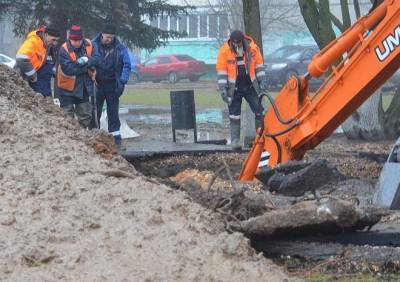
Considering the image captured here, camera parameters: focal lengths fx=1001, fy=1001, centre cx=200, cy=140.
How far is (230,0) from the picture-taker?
140ft

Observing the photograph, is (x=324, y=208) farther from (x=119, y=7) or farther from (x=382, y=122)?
(x=119, y=7)

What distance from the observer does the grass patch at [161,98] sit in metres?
30.3

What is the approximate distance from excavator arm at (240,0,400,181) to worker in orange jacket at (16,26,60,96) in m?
3.95

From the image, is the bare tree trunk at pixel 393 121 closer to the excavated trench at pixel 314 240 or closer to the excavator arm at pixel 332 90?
the excavator arm at pixel 332 90

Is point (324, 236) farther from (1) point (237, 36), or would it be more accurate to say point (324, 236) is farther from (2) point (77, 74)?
(2) point (77, 74)

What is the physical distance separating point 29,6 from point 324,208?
16977 millimetres

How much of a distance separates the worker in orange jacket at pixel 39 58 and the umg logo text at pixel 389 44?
5566 millimetres

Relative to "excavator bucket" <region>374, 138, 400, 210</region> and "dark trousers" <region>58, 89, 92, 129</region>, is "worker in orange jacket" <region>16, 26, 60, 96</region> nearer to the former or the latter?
"dark trousers" <region>58, 89, 92, 129</region>

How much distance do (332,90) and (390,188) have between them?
153cm

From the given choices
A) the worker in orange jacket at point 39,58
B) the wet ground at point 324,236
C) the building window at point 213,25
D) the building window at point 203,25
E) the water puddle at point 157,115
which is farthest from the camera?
the building window at point 213,25

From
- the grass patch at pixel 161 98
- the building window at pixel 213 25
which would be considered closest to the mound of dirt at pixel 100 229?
the grass patch at pixel 161 98

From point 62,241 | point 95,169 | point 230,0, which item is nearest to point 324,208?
point 95,169

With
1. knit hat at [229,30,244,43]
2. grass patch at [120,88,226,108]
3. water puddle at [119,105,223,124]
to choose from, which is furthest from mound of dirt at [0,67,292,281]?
grass patch at [120,88,226,108]

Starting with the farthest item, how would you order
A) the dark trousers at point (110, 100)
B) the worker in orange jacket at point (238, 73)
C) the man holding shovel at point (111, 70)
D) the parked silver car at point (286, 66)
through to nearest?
the parked silver car at point (286, 66) → the dark trousers at point (110, 100) → the man holding shovel at point (111, 70) → the worker in orange jacket at point (238, 73)
